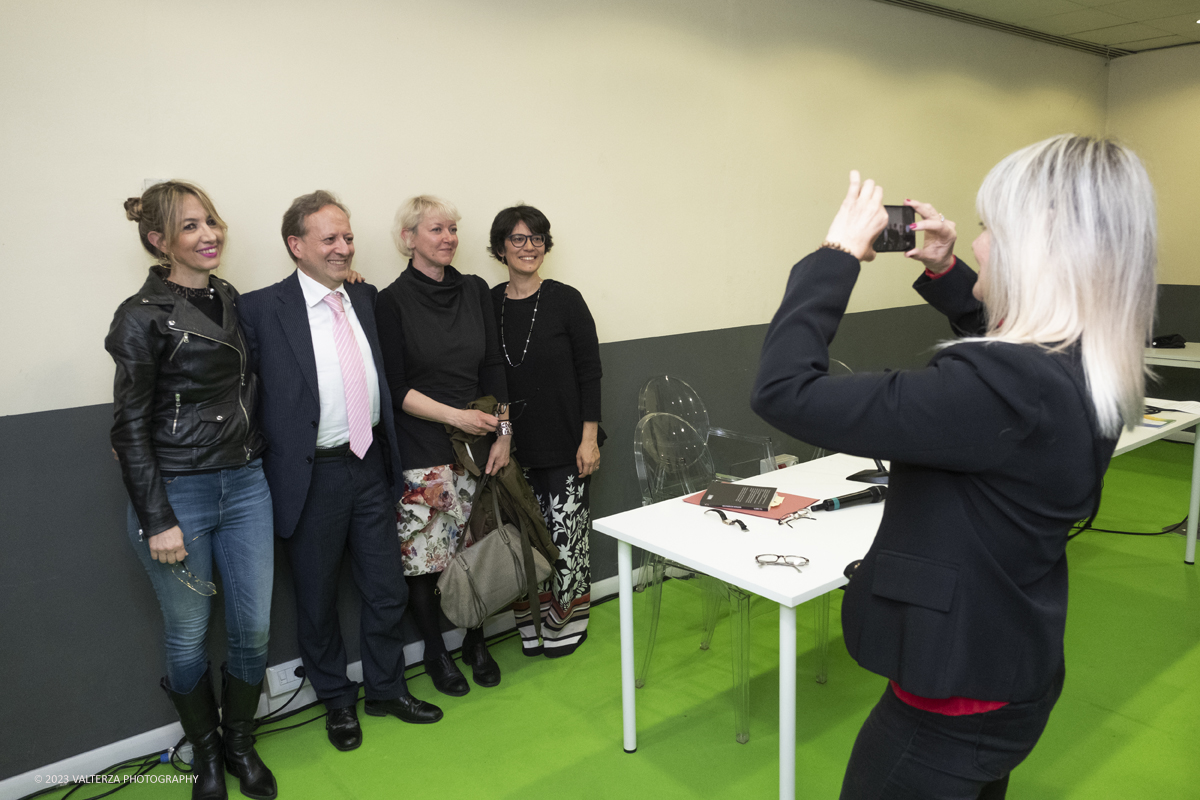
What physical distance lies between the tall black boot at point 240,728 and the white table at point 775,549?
3.62 ft

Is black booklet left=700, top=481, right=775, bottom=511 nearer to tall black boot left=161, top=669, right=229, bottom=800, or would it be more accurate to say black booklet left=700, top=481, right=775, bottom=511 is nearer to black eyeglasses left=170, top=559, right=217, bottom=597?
black eyeglasses left=170, top=559, right=217, bottom=597

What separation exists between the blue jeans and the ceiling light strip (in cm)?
436

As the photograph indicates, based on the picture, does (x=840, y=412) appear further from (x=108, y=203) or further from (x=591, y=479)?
(x=591, y=479)

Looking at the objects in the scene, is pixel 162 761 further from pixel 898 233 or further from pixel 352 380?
pixel 898 233

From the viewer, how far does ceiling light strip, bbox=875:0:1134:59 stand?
4773mm

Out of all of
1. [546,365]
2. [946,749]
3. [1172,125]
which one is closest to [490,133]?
[546,365]

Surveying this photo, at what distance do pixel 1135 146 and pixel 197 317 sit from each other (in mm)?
2120

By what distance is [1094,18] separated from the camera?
5.32 meters

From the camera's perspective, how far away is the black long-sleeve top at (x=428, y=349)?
271 centimetres

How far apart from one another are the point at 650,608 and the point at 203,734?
155cm

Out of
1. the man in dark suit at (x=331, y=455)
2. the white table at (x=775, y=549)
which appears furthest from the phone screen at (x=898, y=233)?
the man in dark suit at (x=331, y=455)

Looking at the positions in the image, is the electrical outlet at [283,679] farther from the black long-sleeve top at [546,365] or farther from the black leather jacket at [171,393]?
the black long-sleeve top at [546,365]

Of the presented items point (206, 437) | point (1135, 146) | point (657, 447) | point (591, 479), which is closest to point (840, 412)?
point (1135, 146)

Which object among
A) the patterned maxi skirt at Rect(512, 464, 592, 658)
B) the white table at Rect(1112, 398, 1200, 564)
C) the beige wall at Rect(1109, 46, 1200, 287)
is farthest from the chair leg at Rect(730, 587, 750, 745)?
the beige wall at Rect(1109, 46, 1200, 287)
